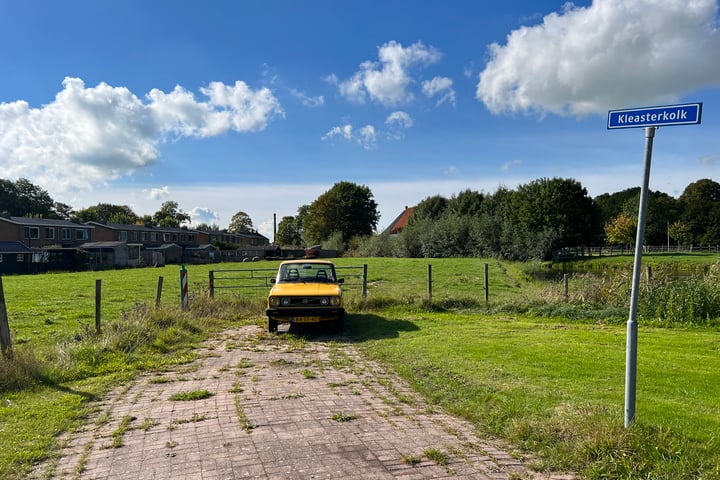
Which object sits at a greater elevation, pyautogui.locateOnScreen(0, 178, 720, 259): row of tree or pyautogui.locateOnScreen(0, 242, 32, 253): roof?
pyautogui.locateOnScreen(0, 178, 720, 259): row of tree

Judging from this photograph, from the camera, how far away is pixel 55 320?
46.7 feet

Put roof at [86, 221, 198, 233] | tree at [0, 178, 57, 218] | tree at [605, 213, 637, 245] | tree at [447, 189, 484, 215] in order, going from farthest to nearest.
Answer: tree at [0, 178, 57, 218]
roof at [86, 221, 198, 233]
tree at [605, 213, 637, 245]
tree at [447, 189, 484, 215]

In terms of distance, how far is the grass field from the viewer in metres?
4.09

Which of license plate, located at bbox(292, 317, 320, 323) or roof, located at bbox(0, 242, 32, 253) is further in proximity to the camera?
roof, located at bbox(0, 242, 32, 253)

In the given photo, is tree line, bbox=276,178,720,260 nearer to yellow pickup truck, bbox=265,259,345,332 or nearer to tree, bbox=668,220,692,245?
tree, bbox=668,220,692,245

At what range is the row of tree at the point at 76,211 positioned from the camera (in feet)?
283

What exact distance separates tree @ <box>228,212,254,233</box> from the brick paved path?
124m

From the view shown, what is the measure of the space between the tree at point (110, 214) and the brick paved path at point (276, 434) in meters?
102

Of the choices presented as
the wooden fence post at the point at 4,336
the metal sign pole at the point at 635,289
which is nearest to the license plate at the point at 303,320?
the wooden fence post at the point at 4,336

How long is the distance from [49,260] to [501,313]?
53064 mm

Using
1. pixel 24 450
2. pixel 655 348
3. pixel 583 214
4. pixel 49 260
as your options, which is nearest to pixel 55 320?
pixel 24 450

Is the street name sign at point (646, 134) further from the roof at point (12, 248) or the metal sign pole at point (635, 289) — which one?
the roof at point (12, 248)

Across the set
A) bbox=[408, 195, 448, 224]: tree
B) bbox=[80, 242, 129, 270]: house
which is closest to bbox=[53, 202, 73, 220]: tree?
bbox=[80, 242, 129, 270]: house

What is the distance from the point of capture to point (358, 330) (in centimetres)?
1178
